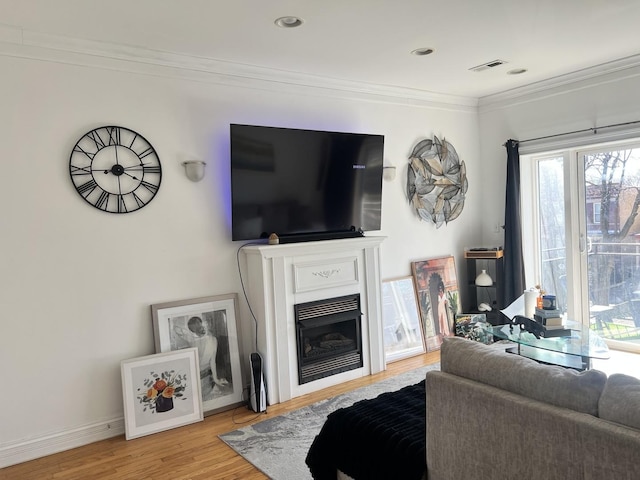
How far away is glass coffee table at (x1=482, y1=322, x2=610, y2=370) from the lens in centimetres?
318

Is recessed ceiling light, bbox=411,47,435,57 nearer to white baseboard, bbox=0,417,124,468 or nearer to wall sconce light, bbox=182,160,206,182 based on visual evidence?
wall sconce light, bbox=182,160,206,182

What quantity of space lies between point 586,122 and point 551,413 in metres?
3.84

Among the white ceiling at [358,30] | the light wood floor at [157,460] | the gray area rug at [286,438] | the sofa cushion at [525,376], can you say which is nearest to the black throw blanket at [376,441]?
the sofa cushion at [525,376]

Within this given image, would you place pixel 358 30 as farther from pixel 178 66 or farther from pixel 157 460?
pixel 157 460

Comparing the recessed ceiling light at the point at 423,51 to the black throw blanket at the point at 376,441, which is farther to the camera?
the recessed ceiling light at the point at 423,51

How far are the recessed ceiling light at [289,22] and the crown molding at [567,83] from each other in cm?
291

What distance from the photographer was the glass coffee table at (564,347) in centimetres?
318

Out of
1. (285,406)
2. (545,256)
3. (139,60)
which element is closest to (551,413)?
(285,406)

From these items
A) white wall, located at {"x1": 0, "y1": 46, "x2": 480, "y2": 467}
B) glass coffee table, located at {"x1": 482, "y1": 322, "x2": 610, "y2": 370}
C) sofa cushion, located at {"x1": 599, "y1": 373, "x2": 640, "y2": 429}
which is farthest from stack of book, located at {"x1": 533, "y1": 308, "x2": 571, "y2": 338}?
white wall, located at {"x1": 0, "y1": 46, "x2": 480, "y2": 467}

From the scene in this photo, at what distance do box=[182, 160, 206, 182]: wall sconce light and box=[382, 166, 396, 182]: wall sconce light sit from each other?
1859mm

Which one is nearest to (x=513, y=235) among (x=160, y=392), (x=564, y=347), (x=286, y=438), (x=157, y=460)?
(x=564, y=347)

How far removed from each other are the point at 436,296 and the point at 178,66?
328cm

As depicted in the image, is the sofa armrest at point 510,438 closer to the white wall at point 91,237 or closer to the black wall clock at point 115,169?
the white wall at point 91,237

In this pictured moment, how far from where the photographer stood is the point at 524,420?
1590 mm
